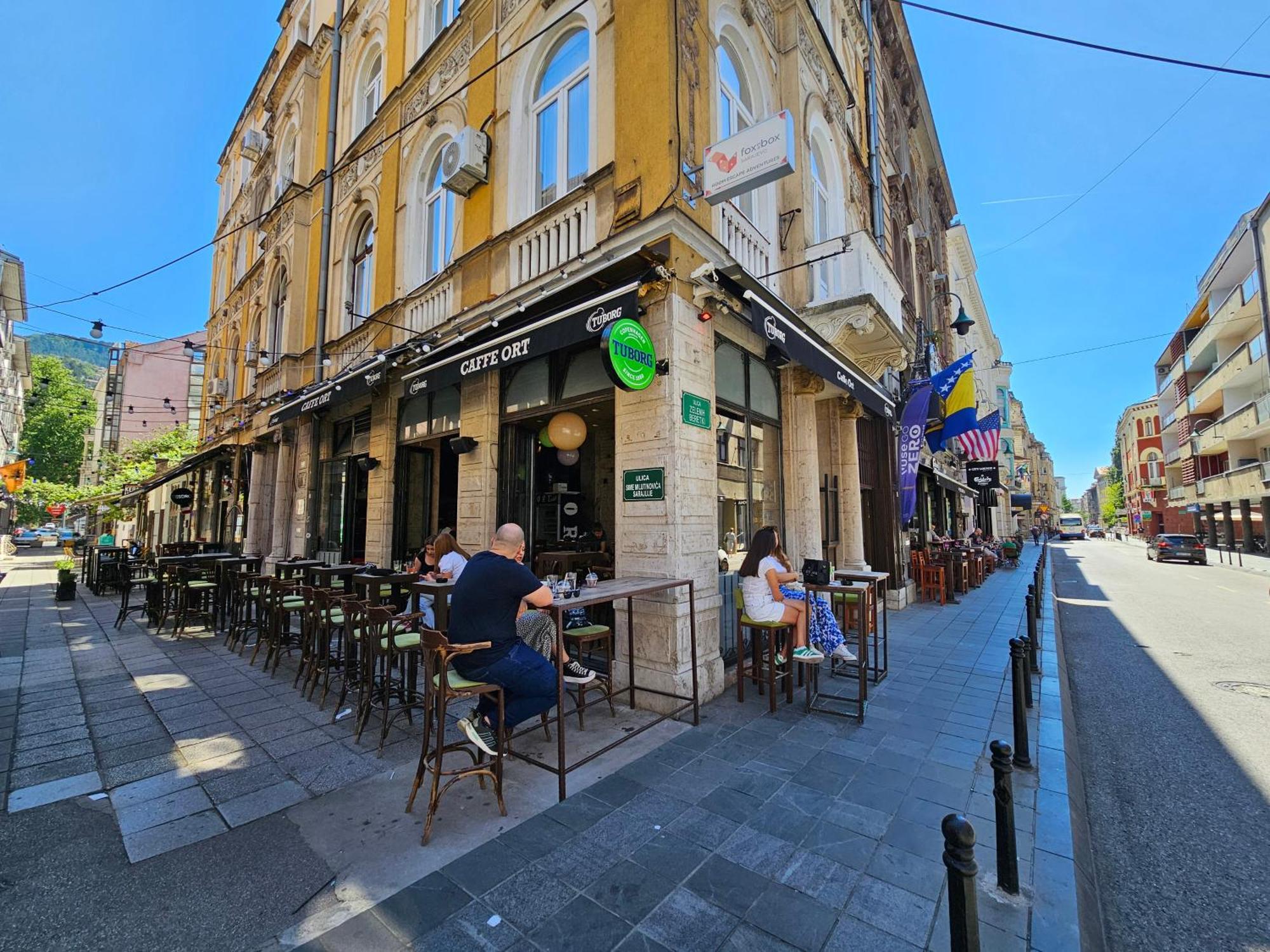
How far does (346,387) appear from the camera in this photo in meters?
8.99

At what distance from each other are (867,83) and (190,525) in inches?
1058

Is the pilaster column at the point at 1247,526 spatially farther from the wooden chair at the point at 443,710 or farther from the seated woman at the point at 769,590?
the wooden chair at the point at 443,710

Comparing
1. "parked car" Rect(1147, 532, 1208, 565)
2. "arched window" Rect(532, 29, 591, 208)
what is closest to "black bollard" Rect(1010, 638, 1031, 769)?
"arched window" Rect(532, 29, 591, 208)

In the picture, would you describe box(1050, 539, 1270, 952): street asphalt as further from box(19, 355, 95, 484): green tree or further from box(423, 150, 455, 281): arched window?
box(19, 355, 95, 484): green tree

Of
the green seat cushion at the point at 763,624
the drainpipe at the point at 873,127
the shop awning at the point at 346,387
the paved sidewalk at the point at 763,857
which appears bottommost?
the paved sidewalk at the point at 763,857

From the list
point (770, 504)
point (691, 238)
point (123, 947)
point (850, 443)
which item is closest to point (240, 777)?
Answer: point (123, 947)

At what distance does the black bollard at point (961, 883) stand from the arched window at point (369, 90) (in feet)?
50.6

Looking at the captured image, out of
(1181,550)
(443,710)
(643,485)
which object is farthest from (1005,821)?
(1181,550)

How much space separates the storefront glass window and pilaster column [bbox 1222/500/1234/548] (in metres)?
40.5

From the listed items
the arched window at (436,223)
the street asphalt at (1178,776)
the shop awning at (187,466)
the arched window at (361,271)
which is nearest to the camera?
the street asphalt at (1178,776)

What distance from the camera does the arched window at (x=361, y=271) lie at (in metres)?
11.3

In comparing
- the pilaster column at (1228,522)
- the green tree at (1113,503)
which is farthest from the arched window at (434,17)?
the green tree at (1113,503)

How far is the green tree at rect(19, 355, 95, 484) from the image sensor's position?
125ft

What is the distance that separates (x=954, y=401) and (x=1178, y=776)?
12.4m
